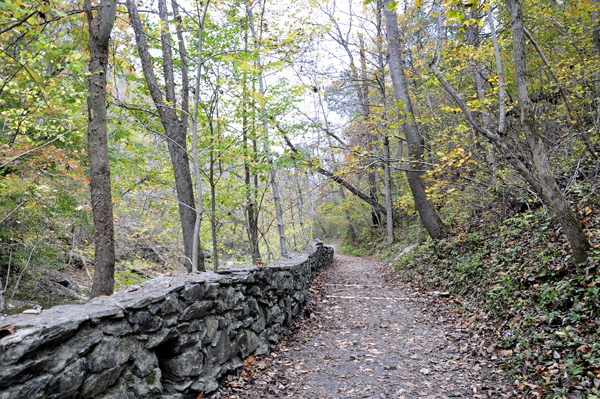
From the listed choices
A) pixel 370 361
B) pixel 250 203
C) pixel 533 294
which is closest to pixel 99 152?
pixel 370 361

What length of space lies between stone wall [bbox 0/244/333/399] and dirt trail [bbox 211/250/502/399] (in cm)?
37

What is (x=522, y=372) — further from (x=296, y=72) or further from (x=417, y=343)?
(x=296, y=72)

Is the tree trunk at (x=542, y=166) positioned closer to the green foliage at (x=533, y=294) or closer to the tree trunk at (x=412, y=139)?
the green foliage at (x=533, y=294)

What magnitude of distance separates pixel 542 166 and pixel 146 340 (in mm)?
4733

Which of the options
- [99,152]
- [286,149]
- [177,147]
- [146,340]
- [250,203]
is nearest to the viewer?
[146,340]

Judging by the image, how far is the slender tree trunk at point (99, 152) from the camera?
4211 millimetres

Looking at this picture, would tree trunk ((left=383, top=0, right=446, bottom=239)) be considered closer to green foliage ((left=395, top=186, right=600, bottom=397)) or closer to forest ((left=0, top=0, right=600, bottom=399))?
forest ((left=0, top=0, right=600, bottom=399))

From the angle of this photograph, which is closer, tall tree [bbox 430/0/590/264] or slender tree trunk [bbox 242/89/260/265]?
tall tree [bbox 430/0/590/264]

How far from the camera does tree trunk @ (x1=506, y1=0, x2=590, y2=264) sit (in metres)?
3.81

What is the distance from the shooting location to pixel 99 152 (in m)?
4.27

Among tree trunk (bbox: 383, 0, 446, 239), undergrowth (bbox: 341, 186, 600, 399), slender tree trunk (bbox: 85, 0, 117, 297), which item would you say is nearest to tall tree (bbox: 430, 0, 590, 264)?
undergrowth (bbox: 341, 186, 600, 399)

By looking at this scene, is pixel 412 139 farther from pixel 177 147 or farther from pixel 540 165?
pixel 177 147

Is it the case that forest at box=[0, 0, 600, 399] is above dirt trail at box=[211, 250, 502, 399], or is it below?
above

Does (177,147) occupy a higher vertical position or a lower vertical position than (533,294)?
higher
